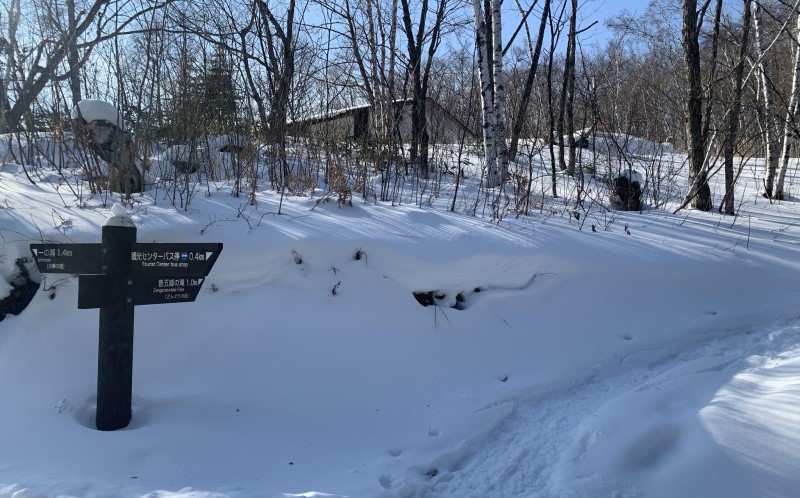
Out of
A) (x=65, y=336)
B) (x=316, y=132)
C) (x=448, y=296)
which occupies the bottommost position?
(x=65, y=336)

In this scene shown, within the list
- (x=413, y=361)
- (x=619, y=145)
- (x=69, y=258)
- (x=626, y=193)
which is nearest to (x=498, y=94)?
(x=626, y=193)

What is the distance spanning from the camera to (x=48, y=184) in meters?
6.09

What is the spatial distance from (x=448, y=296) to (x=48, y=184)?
4.50 m

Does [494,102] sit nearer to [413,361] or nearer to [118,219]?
[413,361]

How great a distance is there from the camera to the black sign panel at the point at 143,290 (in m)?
3.07

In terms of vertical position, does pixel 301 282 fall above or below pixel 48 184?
below

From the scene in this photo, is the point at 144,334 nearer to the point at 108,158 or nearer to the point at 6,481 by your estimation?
the point at 6,481

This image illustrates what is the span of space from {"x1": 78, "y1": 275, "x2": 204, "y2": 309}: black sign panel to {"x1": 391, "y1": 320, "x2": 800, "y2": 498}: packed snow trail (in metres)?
1.65

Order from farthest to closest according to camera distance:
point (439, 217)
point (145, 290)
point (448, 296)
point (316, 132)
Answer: point (316, 132)
point (439, 217)
point (448, 296)
point (145, 290)

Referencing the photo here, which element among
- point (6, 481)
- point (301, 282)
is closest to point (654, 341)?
point (301, 282)

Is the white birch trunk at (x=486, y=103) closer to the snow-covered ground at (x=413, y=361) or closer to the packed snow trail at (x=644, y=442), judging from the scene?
the snow-covered ground at (x=413, y=361)

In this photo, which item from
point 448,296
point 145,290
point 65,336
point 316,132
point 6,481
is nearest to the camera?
point 6,481

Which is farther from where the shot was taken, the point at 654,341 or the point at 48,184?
the point at 48,184

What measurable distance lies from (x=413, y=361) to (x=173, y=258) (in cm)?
190
